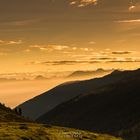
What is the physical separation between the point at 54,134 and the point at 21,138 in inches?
1163

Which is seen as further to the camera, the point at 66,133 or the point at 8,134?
the point at 66,133

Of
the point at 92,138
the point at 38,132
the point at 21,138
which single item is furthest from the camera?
the point at 92,138

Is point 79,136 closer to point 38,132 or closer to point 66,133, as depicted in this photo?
point 66,133

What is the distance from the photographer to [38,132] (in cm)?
18062

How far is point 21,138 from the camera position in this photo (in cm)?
15662

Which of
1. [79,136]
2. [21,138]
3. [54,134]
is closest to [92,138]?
[79,136]

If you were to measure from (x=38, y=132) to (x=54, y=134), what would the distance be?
7.61 m

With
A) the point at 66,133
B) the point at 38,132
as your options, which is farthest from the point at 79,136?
the point at 38,132

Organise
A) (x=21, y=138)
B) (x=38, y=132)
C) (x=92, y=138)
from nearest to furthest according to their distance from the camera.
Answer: (x=21, y=138), (x=38, y=132), (x=92, y=138)

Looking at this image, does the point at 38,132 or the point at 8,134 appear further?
the point at 38,132

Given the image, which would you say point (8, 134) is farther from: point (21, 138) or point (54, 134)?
point (54, 134)

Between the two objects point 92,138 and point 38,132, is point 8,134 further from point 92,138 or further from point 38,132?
point 92,138

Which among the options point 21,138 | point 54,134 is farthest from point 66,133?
point 21,138

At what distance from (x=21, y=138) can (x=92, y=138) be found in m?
51.8
